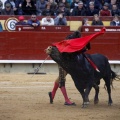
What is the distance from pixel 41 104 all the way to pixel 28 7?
6946 mm

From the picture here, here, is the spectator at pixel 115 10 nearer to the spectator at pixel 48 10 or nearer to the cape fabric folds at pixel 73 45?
the spectator at pixel 48 10

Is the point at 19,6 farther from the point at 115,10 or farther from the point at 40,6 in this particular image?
the point at 115,10

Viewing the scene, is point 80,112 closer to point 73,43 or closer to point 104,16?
point 73,43

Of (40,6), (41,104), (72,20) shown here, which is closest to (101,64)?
(41,104)

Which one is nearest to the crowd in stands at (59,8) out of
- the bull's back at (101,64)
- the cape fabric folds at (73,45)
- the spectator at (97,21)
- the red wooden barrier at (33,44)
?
the spectator at (97,21)

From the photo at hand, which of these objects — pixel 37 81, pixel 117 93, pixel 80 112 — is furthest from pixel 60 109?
pixel 37 81

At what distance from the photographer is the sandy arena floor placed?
333 inches

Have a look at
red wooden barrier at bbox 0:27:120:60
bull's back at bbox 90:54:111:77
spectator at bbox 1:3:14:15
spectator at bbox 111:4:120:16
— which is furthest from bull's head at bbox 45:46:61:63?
spectator at bbox 111:4:120:16

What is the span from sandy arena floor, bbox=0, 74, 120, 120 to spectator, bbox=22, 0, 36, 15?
3.32 metres

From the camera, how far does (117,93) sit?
37.4 ft

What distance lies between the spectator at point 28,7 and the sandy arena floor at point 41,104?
10.9 feet

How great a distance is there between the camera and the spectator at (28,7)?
16250 mm

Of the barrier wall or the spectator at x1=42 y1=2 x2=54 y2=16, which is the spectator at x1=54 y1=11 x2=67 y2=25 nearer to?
the barrier wall

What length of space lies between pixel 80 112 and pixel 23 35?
664 centimetres
